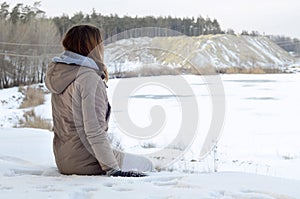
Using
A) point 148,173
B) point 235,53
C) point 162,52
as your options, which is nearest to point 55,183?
point 148,173

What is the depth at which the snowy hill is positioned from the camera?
3.77 metres

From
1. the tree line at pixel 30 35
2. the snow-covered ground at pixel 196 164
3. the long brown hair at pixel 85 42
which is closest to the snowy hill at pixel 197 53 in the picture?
the snow-covered ground at pixel 196 164

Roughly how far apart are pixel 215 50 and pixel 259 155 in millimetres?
18061

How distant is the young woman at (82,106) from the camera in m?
2.07

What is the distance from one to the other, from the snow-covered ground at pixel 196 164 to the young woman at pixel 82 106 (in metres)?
0.10

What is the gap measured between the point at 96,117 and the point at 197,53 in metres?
6.70

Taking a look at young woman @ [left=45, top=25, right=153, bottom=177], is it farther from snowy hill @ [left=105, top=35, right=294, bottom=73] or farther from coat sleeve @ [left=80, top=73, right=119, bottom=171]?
snowy hill @ [left=105, top=35, right=294, bottom=73]

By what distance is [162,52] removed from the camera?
4.00m

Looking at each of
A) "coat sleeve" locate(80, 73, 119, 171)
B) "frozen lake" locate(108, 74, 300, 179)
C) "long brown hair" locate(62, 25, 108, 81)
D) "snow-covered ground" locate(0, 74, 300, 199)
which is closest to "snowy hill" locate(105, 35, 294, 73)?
"frozen lake" locate(108, 74, 300, 179)

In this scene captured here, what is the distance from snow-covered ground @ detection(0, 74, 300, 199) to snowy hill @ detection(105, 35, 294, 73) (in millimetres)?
365

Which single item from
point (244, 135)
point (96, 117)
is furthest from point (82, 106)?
point (244, 135)

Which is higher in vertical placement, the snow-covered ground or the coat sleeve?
the coat sleeve

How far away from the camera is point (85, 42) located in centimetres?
217

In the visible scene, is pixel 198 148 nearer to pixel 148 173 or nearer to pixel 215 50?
pixel 148 173
